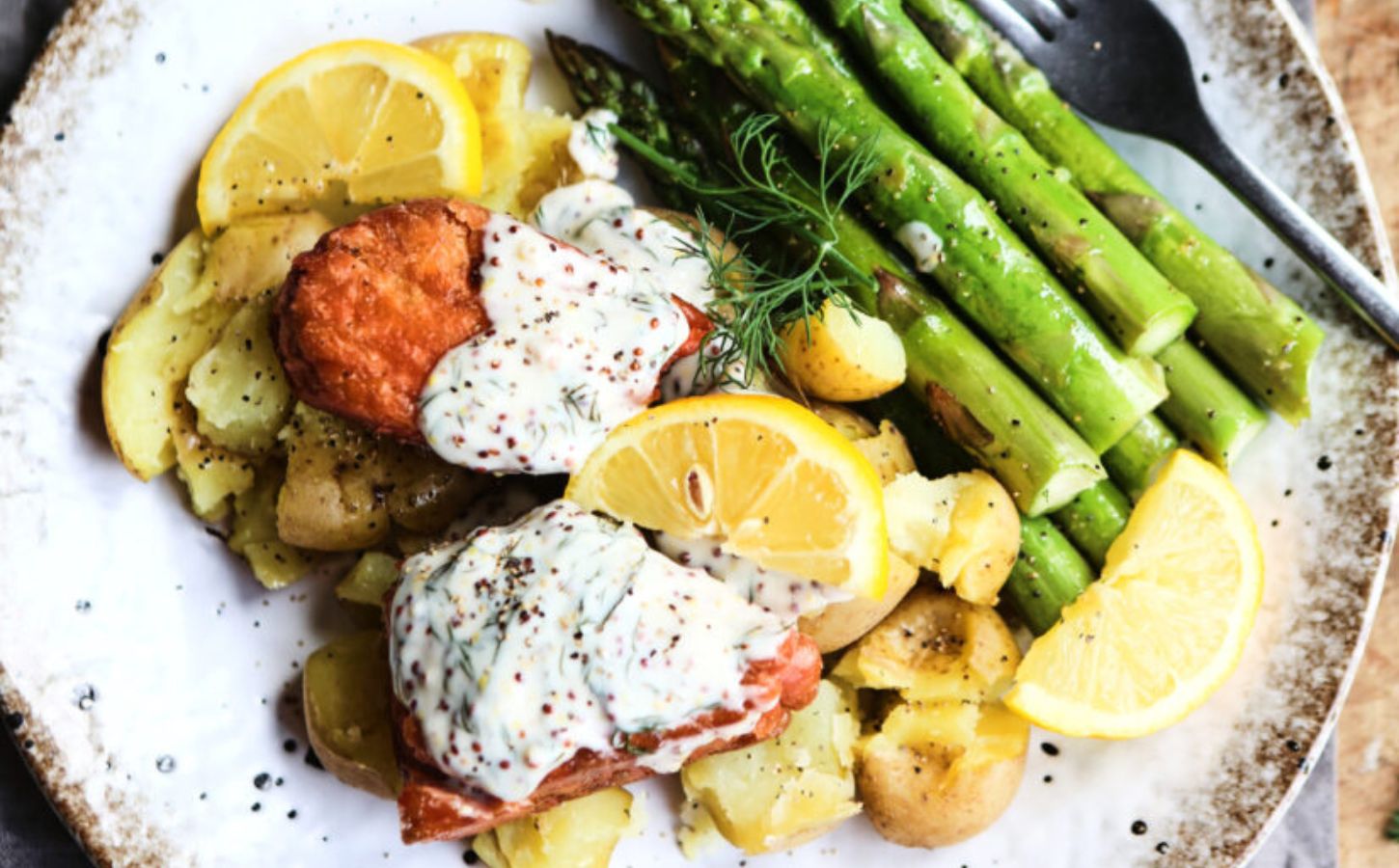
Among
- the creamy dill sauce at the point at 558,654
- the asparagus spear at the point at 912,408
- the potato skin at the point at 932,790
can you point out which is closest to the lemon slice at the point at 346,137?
the asparagus spear at the point at 912,408

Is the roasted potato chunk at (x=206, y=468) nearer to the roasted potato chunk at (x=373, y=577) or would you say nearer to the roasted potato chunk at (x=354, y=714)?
the roasted potato chunk at (x=373, y=577)

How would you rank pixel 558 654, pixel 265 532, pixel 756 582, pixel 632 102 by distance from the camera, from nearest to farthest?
1. pixel 558 654
2. pixel 756 582
3. pixel 265 532
4. pixel 632 102

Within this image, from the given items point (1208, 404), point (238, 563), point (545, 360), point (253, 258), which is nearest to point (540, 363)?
point (545, 360)

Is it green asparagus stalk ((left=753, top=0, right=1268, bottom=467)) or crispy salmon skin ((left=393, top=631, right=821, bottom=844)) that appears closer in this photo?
crispy salmon skin ((left=393, top=631, right=821, bottom=844))

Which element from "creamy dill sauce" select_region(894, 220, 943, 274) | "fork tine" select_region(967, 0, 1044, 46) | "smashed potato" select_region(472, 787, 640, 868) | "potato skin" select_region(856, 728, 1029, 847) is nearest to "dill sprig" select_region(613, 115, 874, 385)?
"creamy dill sauce" select_region(894, 220, 943, 274)

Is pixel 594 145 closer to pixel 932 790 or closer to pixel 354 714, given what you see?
pixel 354 714

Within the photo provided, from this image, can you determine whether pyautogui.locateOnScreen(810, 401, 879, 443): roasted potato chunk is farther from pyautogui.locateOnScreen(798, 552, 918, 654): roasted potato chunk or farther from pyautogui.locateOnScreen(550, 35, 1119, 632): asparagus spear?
pyautogui.locateOnScreen(798, 552, 918, 654): roasted potato chunk
